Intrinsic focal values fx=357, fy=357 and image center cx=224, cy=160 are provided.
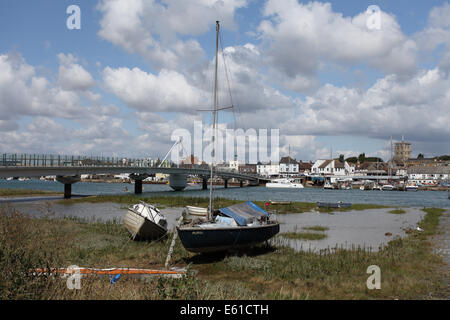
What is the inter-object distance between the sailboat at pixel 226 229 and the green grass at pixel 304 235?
476cm

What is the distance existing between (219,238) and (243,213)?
3285 mm

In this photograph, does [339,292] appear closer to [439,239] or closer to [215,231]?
[215,231]

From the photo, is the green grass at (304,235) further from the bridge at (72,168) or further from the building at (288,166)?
the building at (288,166)

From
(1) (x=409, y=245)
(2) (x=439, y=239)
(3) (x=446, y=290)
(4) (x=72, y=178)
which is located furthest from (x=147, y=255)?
(4) (x=72, y=178)

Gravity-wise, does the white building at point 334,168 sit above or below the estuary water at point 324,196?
above

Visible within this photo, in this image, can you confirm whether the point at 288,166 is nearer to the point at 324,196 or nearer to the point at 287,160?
the point at 287,160

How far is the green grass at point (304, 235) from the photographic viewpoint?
2495cm

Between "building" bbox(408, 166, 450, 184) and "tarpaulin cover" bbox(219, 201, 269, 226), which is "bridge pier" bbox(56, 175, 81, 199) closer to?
"tarpaulin cover" bbox(219, 201, 269, 226)

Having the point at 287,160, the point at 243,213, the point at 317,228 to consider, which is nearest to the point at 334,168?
the point at 287,160

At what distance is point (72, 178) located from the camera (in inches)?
2367

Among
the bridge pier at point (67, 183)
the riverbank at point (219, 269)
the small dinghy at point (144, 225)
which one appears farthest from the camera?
the bridge pier at point (67, 183)

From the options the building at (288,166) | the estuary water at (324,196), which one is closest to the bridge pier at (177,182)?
the estuary water at (324,196)
